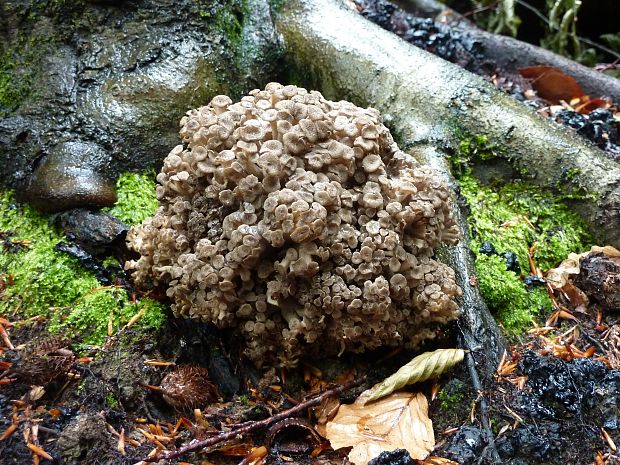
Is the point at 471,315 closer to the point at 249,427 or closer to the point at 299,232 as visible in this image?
the point at 299,232


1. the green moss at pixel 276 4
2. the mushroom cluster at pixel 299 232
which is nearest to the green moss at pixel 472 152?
the mushroom cluster at pixel 299 232

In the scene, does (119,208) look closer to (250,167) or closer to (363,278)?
(250,167)

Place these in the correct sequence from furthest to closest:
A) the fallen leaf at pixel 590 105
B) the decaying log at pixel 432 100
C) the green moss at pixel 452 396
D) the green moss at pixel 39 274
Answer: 1. the fallen leaf at pixel 590 105
2. the decaying log at pixel 432 100
3. the green moss at pixel 39 274
4. the green moss at pixel 452 396

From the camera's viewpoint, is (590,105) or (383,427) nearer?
(383,427)

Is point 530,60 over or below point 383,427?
over

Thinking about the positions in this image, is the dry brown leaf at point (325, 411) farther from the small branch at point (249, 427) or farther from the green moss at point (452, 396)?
the green moss at point (452, 396)

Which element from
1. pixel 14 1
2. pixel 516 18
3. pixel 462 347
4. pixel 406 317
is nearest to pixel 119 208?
pixel 14 1

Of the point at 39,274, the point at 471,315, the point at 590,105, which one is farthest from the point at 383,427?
the point at 590,105
